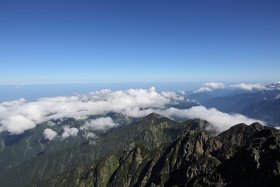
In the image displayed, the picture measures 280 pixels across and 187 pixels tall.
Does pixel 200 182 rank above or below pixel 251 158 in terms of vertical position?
below

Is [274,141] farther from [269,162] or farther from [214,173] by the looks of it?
[214,173]

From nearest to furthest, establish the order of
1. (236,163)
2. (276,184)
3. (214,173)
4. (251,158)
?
(276,184) < (251,158) < (236,163) < (214,173)

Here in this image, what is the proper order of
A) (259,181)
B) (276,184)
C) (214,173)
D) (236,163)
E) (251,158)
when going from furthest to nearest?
(214,173)
(236,163)
(251,158)
(259,181)
(276,184)

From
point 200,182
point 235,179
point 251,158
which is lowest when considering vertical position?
point 200,182

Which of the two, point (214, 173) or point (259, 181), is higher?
point (259, 181)

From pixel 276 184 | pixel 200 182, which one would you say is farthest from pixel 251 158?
pixel 200 182

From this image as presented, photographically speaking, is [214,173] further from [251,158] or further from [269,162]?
[269,162]

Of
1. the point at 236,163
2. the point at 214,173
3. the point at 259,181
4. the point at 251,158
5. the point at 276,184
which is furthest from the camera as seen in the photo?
the point at 214,173

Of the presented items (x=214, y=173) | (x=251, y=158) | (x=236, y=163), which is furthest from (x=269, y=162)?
(x=214, y=173)

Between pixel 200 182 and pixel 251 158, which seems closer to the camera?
pixel 251 158
